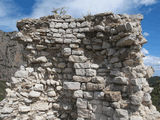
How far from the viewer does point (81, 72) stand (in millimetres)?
3328

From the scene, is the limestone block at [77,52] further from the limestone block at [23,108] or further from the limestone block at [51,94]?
the limestone block at [23,108]

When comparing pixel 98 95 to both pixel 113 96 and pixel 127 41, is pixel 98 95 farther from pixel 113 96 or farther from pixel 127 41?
pixel 127 41

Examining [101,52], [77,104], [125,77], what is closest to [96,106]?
[77,104]

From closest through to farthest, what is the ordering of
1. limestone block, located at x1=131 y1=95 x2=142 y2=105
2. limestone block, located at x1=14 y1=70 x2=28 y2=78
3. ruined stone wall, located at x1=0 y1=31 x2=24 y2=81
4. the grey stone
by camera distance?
limestone block, located at x1=131 y1=95 x2=142 y2=105 → the grey stone → limestone block, located at x1=14 y1=70 x2=28 y2=78 → ruined stone wall, located at x1=0 y1=31 x2=24 y2=81

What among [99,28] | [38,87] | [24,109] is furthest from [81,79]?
[24,109]

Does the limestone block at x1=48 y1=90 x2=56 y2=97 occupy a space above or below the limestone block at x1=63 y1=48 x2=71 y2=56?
below

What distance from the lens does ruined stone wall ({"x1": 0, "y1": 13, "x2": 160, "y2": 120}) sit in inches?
115

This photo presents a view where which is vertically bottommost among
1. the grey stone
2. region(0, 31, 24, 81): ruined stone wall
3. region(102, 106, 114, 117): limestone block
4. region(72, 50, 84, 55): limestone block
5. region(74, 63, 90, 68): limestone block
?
region(102, 106, 114, 117): limestone block

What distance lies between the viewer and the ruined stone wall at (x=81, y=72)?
115 inches

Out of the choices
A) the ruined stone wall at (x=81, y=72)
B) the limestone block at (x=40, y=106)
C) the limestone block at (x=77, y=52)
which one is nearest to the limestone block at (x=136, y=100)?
the ruined stone wall at (x=81, y=72)

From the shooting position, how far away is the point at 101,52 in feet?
11.2

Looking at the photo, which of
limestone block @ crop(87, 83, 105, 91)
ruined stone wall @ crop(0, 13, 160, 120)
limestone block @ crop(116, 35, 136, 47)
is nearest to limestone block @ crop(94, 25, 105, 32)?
ruined stone wall @ crop(0, 13, 160, 120)

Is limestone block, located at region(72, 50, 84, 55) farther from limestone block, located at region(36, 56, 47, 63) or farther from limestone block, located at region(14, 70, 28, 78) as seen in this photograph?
limestone block, located at region(14, 70, 28, 78)

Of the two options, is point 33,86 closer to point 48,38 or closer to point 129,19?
point 48,38
